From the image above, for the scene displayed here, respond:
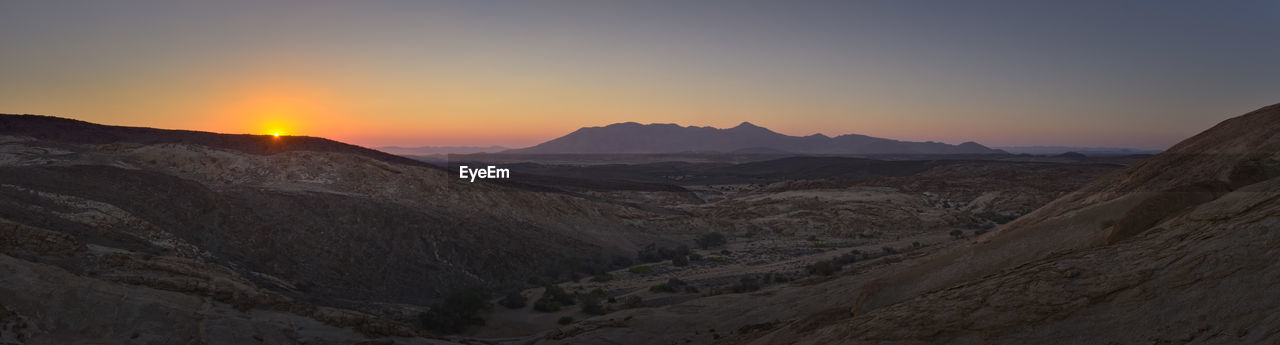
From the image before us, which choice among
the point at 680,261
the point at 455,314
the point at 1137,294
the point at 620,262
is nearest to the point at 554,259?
the point at 620,262

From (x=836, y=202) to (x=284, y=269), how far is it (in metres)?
35.4

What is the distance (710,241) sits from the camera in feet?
108

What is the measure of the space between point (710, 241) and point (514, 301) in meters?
16.4

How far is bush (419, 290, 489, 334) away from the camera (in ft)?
50.5

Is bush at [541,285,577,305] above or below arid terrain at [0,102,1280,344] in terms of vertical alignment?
below

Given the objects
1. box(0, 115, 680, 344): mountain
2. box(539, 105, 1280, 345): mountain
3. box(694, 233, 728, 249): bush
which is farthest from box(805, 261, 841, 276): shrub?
box(694, 233, 728, 249): bush

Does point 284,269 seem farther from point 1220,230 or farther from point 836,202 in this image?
point 836,202

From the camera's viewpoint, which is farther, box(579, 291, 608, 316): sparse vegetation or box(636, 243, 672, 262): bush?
box(636, 243, 672, 262): bush

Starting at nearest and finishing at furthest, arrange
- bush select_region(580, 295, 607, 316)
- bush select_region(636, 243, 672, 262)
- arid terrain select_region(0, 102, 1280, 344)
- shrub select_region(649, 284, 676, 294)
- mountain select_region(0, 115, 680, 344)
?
arid terrain select_region(0, 102, 1280, 344) → mountain select_region(0, 115, 680, 344) → bush select_region(580, 295, 607, 316) → shrub select_region(649, 284, 676, 294) → bush select_region(636, 243, 672, 262)

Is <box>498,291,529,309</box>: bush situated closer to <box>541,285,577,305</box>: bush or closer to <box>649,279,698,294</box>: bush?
<box>541,285,577,305</box>: bush

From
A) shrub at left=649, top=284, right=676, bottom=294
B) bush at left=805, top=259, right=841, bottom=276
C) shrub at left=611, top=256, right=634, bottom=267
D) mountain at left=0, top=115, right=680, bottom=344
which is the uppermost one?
mountain at left=0, top=115, right=680, bottom=344

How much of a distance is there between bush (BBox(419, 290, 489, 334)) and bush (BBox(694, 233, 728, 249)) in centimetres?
1746

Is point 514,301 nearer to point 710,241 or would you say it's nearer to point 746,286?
point 746,286

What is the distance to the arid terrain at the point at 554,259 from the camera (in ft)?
22.1
